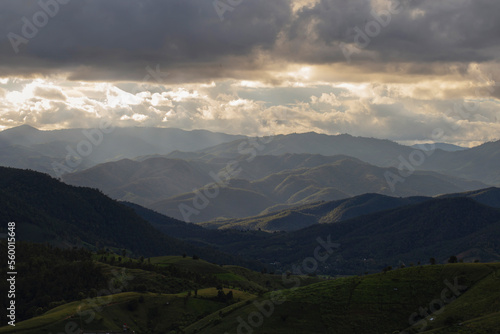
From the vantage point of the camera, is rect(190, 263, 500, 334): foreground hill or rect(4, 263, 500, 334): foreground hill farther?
rect(4, 263, 500, 334): foreground hill

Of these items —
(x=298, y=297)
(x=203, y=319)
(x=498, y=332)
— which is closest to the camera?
(x=498, y=332)

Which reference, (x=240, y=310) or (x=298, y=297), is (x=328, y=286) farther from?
(x=240, y=310)

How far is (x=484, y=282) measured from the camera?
155 meters

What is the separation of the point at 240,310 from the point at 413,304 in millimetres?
49059

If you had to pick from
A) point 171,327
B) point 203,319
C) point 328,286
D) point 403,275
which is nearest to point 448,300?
point 403,275

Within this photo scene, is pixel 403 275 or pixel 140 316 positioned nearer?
pixel 403 275

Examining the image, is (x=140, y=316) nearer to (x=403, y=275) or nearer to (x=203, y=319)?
(x=203, y=319)

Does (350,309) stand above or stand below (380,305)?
below

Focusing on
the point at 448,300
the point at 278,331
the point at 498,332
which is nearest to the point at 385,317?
the point at 448,300

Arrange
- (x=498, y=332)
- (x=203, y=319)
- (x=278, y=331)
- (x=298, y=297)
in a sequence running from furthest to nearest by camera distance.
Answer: (x=203, y=319), (x=298, y=297), (x=278, y=331), (x=498, y=332)

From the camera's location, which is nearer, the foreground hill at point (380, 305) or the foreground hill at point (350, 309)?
the foreground hill at point (380, 305)

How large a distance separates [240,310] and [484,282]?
67.9 metres

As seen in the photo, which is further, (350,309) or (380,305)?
→ (350,309)

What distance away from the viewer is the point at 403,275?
573 ft
